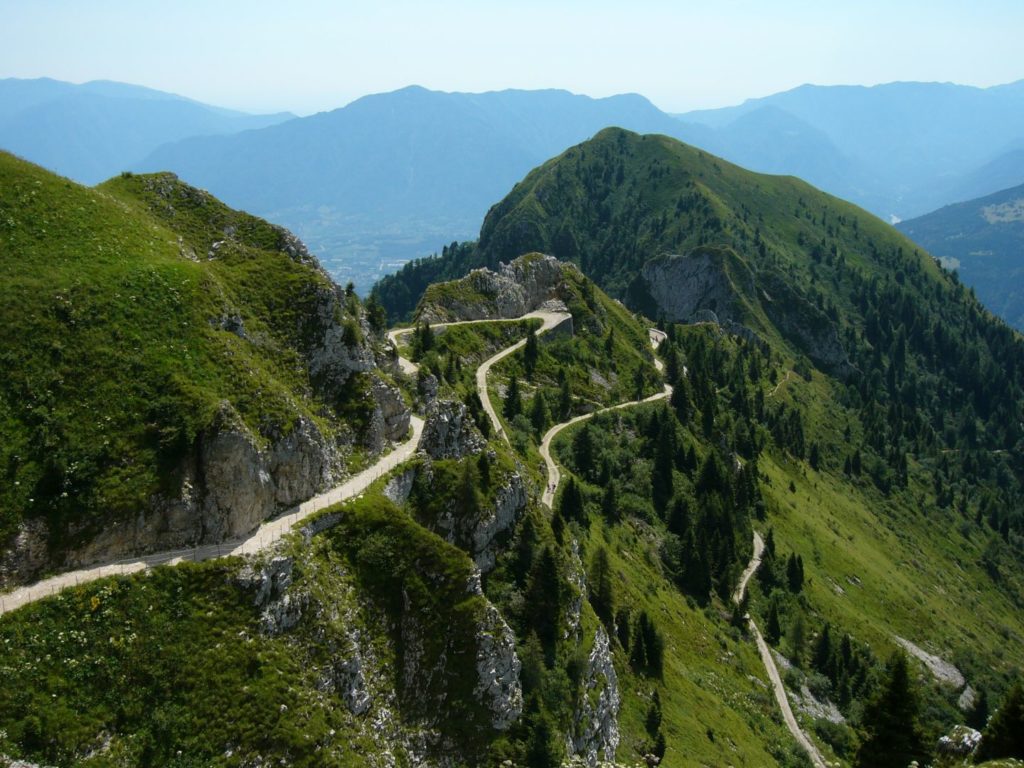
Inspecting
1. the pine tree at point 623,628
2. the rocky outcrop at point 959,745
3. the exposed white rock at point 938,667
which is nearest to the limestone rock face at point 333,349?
the pine tree at point 623,628

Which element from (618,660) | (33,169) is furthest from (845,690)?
(33,169)

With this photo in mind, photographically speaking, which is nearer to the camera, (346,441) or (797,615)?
(346,441)

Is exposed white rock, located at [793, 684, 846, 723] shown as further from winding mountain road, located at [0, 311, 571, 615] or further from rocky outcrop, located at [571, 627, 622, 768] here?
winding mountain road, located at [0, 311, 571, 615]

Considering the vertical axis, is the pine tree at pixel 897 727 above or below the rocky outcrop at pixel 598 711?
above

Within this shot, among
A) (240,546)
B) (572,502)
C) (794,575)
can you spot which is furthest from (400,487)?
(794,575)

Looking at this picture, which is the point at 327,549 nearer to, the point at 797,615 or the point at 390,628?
the point at 390,628

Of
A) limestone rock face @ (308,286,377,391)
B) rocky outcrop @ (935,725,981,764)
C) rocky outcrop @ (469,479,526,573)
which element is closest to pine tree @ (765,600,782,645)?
rocky outcrop @ (469,479,526,573)

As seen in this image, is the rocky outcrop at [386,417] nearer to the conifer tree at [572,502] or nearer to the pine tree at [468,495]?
the pine tree at [468,495]
